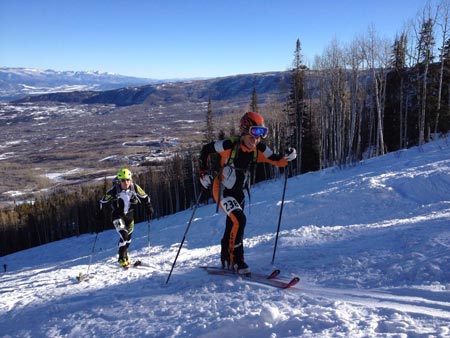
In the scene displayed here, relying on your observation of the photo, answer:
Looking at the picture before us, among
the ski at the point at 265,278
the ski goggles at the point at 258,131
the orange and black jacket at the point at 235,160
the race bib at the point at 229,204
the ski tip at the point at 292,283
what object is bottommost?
the ski at the point at 265,278

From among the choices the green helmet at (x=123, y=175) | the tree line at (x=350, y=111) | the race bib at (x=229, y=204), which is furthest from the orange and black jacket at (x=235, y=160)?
the tree line at (x=350, y=111)

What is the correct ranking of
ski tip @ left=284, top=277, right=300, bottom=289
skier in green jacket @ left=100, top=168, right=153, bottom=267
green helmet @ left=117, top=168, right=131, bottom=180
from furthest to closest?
1. skier in green jacket @ left=100, top=168, right=153, bottom=267
2. green helmet @ left=117, top=168, right=131, bottom=180
3. ski tip @ left=284, top=277, right=300, bottom=289

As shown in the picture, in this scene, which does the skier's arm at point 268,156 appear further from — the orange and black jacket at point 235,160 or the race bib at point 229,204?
the race bib at point 229,204

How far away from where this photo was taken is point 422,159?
20750mm

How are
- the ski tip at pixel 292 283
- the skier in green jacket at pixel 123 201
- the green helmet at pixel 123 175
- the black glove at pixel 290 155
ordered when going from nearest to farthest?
1. the ski tip at pixel 292 283
2. the black glove at pixel 290 155
3. the green helmet at pixel 123 175
4. the skier in green jacket at pixel 123 201

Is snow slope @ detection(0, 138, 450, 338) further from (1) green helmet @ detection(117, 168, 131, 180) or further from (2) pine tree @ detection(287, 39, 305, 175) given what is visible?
(2) pine tree @ detection(287, 39, 305, 175)

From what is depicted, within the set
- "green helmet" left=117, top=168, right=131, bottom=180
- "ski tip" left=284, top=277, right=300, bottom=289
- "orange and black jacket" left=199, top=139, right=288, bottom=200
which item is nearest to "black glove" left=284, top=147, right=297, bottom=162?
"orange and black jacket" left=199, top=139, right=288, bottom=200

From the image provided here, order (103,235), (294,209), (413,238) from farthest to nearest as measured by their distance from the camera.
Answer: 1. (103,235)
2. (294,209)
3. (413,238)

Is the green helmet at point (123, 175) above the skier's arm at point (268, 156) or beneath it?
beneath

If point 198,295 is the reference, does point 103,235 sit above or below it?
below

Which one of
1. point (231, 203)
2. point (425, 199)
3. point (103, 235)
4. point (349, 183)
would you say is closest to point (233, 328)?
point (231, 203)

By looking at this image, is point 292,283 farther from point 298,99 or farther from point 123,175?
point 298,99

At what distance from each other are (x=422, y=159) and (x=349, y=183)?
5.28 metres

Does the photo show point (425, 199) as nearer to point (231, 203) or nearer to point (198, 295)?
point (231, 203)
